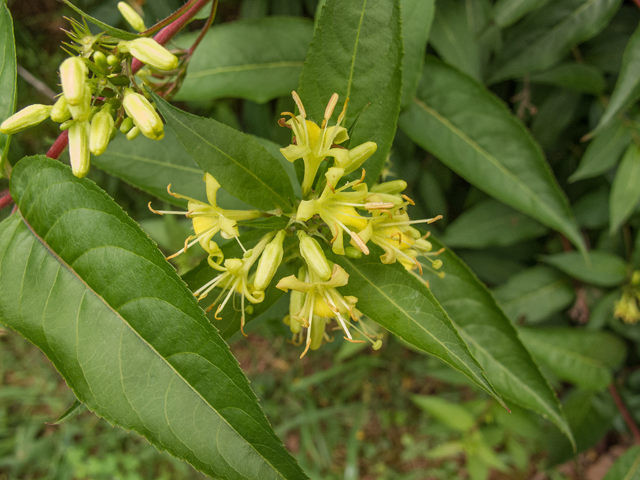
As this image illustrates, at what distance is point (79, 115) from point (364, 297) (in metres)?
0.81

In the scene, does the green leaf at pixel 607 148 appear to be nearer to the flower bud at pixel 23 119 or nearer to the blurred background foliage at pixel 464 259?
the blurred background foliage at pixel 464 259

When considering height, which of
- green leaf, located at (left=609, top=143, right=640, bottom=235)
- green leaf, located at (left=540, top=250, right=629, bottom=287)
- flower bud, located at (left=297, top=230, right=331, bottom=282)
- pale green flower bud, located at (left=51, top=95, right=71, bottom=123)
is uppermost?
pale green flower bud, located at (left=51, top=95, right=71, bottom=123)

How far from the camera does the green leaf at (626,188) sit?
6.27ft

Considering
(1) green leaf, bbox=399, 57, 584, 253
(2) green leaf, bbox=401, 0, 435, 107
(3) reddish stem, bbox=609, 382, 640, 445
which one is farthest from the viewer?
(3) reddish stem, bbox=609, 382, 640, 445

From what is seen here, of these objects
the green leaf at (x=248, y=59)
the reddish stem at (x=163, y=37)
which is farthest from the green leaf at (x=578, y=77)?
the reddish stem at (x=163, y=37)

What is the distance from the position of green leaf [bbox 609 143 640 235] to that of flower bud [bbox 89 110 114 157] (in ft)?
6.99

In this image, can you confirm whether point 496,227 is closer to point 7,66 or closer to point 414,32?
point 414,32

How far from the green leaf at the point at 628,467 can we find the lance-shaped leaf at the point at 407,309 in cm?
241

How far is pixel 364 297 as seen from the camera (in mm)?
1023

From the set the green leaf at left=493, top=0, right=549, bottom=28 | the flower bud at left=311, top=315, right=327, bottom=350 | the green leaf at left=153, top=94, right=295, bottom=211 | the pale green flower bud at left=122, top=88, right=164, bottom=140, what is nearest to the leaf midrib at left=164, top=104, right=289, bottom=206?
the green leaf at left=153, top=94, right=295, bottom=211

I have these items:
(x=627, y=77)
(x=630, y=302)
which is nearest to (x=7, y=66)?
(x=627, y=77)

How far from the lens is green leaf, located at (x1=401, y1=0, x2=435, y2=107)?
1424 millimetres

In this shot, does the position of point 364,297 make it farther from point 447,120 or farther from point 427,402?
point 427,402

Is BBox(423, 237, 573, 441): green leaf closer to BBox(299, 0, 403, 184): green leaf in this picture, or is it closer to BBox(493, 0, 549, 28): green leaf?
BBox(299, 0, 403, 184): green leaf
